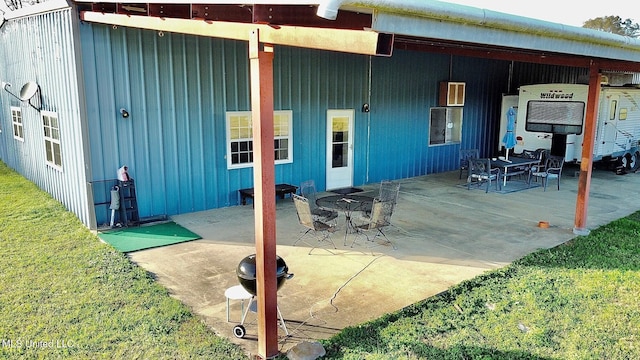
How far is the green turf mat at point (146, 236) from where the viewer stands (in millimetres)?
6816

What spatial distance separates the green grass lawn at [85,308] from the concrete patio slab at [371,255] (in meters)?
0.26

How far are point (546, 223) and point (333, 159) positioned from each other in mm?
4703

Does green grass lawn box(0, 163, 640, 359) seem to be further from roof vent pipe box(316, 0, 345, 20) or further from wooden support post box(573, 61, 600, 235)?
roof vent pipe box(316, 0, 345, 20)

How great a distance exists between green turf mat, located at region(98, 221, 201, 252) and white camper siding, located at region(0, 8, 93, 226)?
0.68 metres

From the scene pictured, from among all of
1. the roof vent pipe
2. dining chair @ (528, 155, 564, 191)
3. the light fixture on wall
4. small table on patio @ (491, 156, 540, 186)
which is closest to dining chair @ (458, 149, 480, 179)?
small table on patio @ (491, 156, 540, 186)

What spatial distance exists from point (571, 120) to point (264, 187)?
1109 cm

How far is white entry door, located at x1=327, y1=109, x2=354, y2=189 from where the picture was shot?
35.0 ft

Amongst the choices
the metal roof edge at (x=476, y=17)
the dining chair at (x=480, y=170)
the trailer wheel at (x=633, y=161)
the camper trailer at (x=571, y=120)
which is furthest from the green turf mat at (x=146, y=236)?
the trailer wheel at (x=633, y=161)

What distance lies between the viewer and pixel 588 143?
23.7 feet

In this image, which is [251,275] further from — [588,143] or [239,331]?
[588,143]

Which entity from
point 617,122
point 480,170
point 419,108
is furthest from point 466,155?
point 617,122

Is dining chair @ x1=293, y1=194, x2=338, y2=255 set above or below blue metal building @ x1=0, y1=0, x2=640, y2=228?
below

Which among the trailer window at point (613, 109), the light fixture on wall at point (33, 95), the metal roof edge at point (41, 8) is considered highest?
the metal roof edge at point (41, 8)

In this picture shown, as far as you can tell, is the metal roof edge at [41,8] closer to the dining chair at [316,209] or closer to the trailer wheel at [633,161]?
the dining chair at [316,209]
